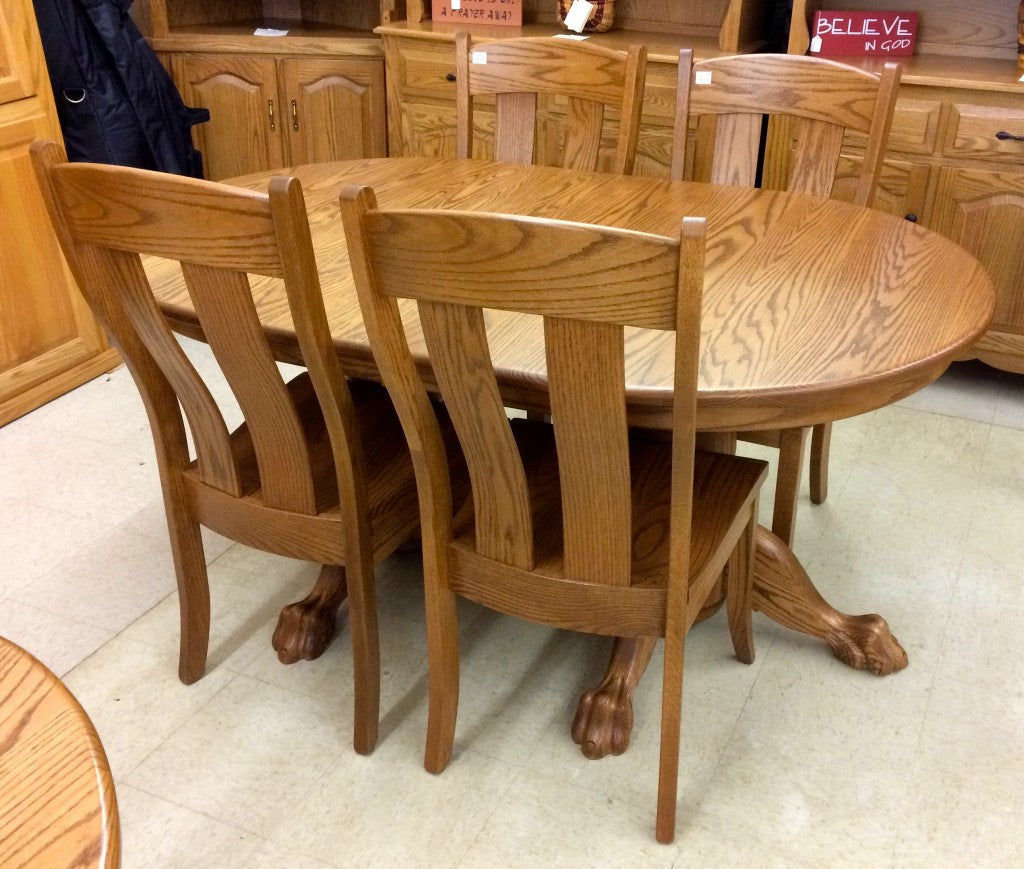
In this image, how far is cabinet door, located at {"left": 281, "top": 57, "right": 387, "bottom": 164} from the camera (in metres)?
3.18

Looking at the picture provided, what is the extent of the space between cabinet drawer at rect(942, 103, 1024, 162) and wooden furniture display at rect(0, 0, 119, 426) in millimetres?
2274

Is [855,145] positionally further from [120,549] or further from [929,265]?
[120,549]

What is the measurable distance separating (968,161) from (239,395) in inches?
76.8

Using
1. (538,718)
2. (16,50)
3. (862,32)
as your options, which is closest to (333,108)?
(16,50)

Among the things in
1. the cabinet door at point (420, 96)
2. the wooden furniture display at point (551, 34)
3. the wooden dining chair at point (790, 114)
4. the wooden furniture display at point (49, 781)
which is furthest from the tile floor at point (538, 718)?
the cabinet door at point (420, 96)

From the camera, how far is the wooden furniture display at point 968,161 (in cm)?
240

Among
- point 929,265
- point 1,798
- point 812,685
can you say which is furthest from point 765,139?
point 1,798

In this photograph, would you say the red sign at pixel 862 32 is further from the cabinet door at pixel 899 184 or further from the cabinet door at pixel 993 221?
the cabinet door at pixel 993 221

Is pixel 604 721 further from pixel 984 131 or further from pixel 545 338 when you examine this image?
pixel 984 131

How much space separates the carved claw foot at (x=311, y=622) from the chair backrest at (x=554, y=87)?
0.97 metres

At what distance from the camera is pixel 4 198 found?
8.16 ft

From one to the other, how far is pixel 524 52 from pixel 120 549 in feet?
4.36

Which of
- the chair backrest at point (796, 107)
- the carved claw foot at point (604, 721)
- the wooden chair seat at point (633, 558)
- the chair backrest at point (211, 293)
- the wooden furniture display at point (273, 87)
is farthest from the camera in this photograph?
the wooden furniture display at point (273, 87)

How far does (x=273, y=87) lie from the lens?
127 inches
